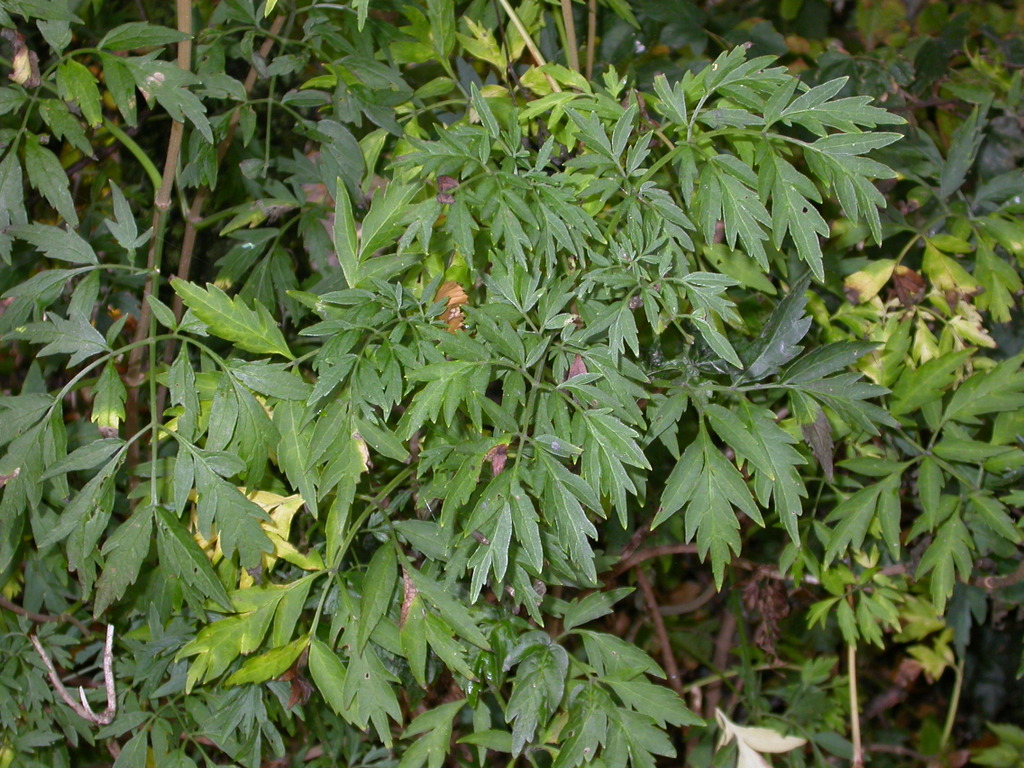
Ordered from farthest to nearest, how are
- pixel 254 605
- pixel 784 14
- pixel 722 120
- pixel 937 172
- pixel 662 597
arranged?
pixel 662 597, pixel 784 14, pixel 937 172, pixel 254 605, pixel 722 120

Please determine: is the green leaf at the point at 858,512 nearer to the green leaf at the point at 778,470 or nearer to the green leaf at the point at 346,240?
the green leaf at the point at 778,470

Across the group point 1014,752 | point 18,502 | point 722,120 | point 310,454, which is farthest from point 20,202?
point 1014,752

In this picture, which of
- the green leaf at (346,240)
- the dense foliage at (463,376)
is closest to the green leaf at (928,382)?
the dense foliage at (463,376)

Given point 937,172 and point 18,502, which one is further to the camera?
point 937,172

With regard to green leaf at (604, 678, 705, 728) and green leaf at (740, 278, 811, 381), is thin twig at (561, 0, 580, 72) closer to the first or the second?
green leaf at (740, 278, 811, 381)

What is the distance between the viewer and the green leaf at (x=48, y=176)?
1.04 meters

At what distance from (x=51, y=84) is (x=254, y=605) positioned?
0.69 m

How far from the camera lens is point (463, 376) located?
0.87 m

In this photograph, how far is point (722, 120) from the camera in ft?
2.96

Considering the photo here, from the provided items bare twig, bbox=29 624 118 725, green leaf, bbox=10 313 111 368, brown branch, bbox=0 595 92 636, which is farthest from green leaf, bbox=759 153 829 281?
brown branch, bbox=0 595 92 636

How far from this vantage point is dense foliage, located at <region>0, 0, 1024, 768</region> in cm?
90

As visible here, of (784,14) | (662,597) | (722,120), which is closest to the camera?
(722,120)

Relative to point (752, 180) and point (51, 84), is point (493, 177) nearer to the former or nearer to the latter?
point (752, 180)

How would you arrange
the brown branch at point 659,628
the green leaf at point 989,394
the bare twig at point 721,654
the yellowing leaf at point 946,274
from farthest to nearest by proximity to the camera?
the bare twig at point 721,654 → the brown branch at point 659,628 → the yellowing leaf at point 946,274 → the green leaf at point 989,394
